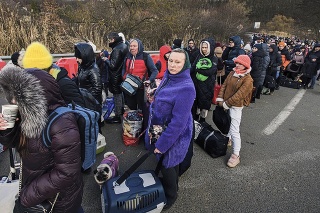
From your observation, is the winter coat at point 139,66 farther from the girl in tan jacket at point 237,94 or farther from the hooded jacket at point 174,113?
the hooded jacket at point 174,113

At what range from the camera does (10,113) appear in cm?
134

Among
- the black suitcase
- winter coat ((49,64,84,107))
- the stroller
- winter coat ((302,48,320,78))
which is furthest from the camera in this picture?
the stroller

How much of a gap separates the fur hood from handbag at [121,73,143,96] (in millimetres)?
2744

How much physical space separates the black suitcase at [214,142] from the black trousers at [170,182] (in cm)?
140

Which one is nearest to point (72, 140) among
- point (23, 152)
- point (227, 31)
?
point (23, 152)

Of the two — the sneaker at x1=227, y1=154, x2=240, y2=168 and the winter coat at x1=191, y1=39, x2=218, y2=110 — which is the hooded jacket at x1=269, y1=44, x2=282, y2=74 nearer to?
the winter coat at x1=191, y1=39, x2=218, y2=110

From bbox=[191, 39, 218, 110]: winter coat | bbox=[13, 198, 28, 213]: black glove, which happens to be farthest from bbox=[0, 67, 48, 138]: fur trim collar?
bbox=[191, 39, 218, 110]: winter coat

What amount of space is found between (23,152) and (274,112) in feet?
21.1

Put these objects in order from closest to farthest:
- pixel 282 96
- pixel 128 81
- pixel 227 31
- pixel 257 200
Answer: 1. pixel 257 200
2. pixel 128 81
3. pixel 282 96
4. pixel 227 31

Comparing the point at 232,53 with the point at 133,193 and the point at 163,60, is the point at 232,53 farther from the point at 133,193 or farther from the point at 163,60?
the point at 133,193

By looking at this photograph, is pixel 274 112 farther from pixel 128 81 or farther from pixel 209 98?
pixel 128 81

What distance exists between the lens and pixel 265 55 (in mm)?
6785

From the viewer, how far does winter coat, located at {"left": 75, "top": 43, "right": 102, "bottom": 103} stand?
3.44 meters

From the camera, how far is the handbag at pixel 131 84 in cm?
418
